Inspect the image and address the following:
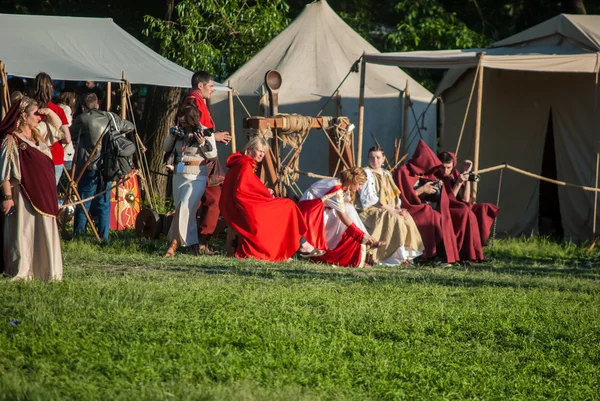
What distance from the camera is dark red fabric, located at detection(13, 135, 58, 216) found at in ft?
25.5

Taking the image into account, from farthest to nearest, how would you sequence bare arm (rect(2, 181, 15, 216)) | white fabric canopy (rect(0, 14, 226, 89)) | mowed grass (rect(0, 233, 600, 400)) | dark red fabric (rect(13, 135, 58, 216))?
white fabric canopy (rect(0, 14, 226, 89)) < dark red fabric (rect(13, 135, 58, 216)) < bare arm (rect(2, 181, 15, 216)) < mowed grass (rect(0, 233, 600, 400))

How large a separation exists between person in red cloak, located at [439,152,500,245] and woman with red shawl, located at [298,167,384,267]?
143cm

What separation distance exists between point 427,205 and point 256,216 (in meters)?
2.18

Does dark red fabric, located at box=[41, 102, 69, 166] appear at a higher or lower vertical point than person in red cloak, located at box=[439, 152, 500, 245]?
higher

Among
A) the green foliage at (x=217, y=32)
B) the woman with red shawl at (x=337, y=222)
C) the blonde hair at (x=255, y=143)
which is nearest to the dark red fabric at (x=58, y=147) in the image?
the blonde hair at (x=255, y=143)

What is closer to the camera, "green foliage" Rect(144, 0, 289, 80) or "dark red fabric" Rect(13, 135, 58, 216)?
"dark red fabric" Rect(13, 135, 58, 216)

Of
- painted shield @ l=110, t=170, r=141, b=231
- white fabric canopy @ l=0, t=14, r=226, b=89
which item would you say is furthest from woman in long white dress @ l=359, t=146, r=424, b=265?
painted shield @ l=110, t=170, r=141, b=231

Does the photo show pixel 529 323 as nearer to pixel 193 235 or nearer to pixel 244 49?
pixel 193 235

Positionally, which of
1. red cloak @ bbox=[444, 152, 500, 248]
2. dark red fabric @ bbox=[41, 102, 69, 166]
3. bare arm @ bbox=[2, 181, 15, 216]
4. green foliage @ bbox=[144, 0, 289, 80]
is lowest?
red cloak @ bbox=[444, 152, 500, 248]

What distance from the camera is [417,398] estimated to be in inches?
224

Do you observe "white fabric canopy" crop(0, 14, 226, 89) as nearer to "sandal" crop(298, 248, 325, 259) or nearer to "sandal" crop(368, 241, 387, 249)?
"sandal" crop(298, 248, 325, 259)

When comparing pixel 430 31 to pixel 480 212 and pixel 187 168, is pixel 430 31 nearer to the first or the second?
pixel 480 212

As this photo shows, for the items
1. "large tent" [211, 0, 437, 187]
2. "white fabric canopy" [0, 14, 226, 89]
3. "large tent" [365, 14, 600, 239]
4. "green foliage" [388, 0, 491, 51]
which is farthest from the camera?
"green foliage" [388, 0, 491, 51]

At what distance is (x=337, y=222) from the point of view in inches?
407
